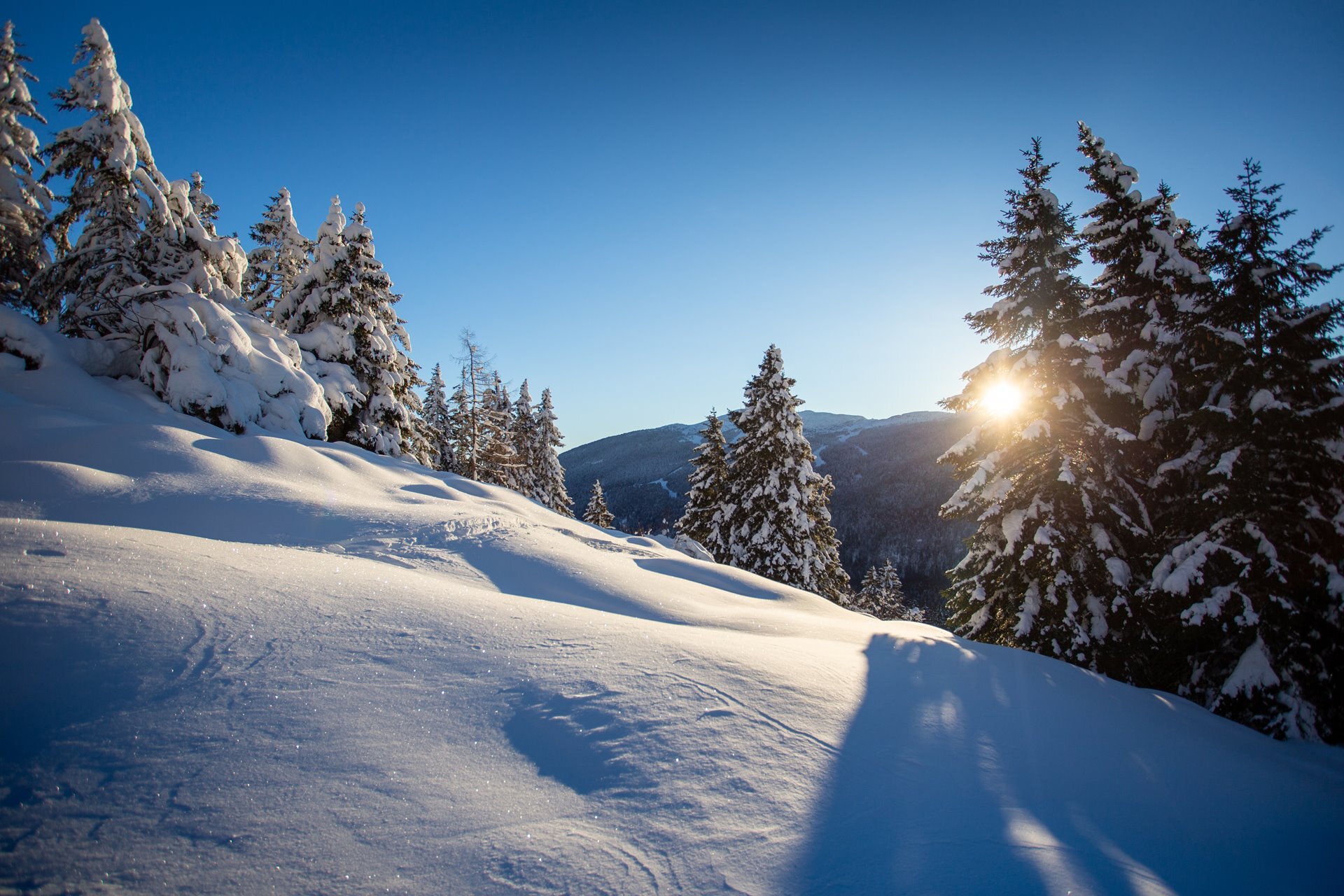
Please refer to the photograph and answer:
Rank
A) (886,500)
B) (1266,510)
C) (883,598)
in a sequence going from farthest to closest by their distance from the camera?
1. (886,500)
2. (883,598)
3. (1266,510)

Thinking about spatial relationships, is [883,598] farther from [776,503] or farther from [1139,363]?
[1139,363]

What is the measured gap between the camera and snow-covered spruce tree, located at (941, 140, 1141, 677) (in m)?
9.62

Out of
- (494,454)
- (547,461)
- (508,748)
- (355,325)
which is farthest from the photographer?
(547,461)

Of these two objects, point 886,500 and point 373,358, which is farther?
point 886,500

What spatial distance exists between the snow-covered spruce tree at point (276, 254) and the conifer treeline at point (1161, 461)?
25.6m

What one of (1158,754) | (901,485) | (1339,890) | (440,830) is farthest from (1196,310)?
(901,485)

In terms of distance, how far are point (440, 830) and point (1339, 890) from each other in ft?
18.0

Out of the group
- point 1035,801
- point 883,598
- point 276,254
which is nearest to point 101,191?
point 276,254

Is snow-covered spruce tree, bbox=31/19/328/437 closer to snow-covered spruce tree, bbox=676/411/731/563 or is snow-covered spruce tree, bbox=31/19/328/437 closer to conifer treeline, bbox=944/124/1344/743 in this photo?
conifer treeline, bbox=944/124/1344/743

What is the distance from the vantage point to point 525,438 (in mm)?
33906

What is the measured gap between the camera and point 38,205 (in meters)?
15.3

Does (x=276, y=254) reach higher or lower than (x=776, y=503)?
higher

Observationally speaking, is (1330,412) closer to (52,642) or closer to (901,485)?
(52,642)

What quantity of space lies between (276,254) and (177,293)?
1472cm
